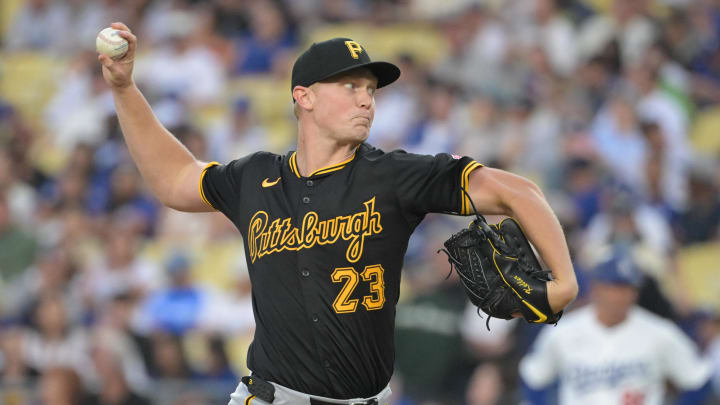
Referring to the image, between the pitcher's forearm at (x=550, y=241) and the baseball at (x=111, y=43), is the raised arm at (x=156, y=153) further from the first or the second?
the pitcher's forearm at (x=550, y=241)

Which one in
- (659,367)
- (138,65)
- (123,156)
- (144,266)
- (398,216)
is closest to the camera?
(398,216)

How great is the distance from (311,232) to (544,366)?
2818 mm

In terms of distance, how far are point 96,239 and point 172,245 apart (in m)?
0.82

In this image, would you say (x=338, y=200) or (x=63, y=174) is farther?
(x=63, y=174)

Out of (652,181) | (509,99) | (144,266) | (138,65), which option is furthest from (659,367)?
(138,65)

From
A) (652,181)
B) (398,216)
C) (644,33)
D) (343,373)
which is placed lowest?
(652,181)

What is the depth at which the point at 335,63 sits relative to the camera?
3.95 meters

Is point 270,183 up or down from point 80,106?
up

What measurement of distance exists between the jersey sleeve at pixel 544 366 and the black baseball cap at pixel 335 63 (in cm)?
273

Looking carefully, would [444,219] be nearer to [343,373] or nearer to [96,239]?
[96,239]

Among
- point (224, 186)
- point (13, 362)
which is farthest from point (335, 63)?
point (13, 362)

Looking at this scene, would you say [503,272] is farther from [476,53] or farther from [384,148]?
[476,53]

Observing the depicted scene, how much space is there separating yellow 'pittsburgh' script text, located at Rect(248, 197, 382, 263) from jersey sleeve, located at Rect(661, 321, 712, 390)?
281 cm

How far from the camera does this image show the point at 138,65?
12102mm
